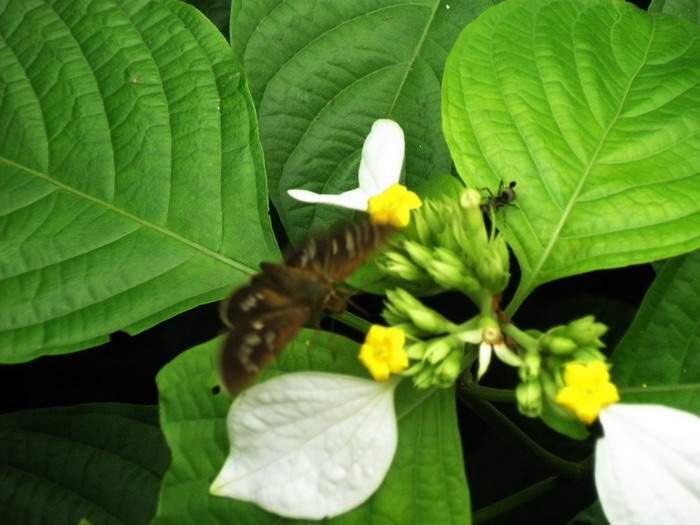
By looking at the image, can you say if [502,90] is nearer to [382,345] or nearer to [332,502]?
[382,345]

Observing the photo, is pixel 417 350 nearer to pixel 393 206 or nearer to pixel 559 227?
pixel 393 206

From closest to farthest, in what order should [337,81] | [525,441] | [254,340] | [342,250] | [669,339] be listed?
[254,340] < [342,250] < [669,339] < [525,441] < [337,81]

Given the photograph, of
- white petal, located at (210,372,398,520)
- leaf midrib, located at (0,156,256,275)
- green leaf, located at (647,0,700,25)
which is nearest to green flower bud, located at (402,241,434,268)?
white petal, located at (210,372,398,520)

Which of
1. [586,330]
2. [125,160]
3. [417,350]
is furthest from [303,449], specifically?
[125,160]

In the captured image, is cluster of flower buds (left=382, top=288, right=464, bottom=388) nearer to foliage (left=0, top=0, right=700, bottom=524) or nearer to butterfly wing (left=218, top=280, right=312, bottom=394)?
foliage (left=0, top=0, right=700, bottom=524)

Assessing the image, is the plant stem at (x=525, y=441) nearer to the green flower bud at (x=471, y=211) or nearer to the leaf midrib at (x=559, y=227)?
the leaf midrib at (x=559, y=227)

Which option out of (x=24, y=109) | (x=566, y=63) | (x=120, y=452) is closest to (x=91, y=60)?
(x=24, y=109)
